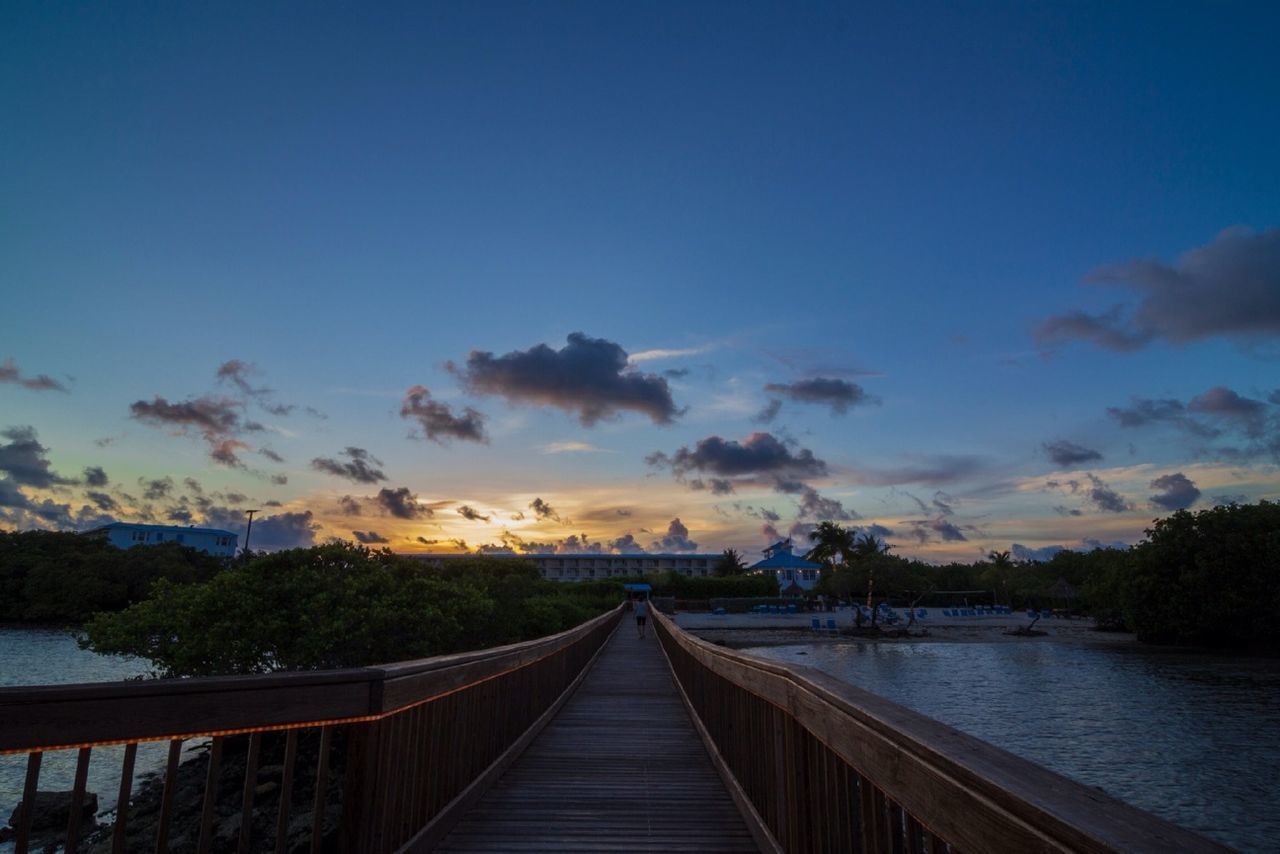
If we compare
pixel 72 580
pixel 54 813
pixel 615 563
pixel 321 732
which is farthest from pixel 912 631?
pixel 615 563

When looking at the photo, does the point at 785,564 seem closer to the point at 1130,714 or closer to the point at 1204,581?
the point at 1204,581

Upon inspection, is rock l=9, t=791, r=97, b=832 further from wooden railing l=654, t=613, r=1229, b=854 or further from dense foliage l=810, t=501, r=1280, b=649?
dense foliage l=810, t=501, r=1280, b=649

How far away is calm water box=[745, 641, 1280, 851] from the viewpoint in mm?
14617

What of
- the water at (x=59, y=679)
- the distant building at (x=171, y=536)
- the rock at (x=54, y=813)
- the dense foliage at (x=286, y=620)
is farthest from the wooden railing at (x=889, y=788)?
the distant building at (x=171, y=536)

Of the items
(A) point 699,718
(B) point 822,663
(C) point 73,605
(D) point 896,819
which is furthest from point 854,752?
(C) point 73,605

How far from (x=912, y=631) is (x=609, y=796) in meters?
55.7

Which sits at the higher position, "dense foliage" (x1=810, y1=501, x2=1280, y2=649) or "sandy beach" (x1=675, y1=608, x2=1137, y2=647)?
"dense foliage" (x1=810, y1=501, x2=1280, y2=649)

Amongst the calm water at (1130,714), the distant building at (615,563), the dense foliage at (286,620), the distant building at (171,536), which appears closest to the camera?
the dense foliage at (286,620)

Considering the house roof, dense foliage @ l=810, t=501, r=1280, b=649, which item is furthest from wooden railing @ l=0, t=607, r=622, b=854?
the house roof

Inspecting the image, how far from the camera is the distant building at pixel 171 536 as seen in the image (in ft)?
322

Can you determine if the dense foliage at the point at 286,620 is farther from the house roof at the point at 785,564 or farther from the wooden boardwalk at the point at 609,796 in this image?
the house roof at the point at 785,564

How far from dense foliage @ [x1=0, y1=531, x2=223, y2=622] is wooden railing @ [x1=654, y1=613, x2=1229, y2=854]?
6520 cm

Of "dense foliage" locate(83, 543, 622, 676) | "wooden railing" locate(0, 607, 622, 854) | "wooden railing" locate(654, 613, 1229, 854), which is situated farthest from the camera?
"dense foliage" locate(83, 543, 622, 676)

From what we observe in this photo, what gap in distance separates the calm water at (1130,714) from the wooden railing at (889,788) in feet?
22.7
